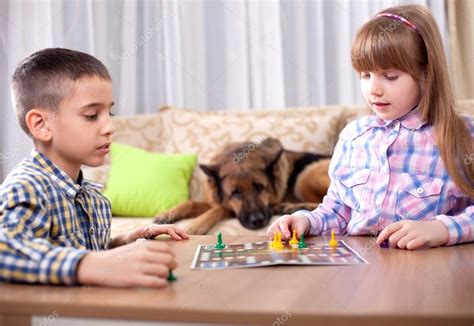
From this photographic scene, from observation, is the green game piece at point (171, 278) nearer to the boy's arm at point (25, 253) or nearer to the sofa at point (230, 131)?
the boy's arm at point (25, 253)

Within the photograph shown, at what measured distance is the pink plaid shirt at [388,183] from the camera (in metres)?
1.31

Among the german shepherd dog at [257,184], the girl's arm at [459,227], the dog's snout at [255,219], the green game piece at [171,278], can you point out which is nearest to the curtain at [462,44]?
the german shepherd dog at [257,184]

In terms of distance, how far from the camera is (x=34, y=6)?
3828 mm

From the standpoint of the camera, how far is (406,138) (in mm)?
1362

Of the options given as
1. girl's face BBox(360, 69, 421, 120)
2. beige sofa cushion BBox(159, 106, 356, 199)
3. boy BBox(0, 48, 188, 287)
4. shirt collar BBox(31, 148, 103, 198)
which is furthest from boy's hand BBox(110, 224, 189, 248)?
beige sofa cushion BBox(159, 106, 356, 199)

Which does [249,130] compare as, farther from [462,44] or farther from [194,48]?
[462,44]

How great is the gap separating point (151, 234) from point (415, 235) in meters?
0.55

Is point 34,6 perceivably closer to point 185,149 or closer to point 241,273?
point 185,149

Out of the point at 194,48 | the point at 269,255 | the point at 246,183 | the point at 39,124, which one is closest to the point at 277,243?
the point at 269,255

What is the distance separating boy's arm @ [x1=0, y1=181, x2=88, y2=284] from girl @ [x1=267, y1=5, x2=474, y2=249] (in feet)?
1.67

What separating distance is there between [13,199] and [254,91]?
298 centimetres

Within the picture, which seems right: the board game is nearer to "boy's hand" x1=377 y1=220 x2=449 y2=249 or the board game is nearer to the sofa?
"boy's hand" x1=377 y1=220 x2=449 y2=249

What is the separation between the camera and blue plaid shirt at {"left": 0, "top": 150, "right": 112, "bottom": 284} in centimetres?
85

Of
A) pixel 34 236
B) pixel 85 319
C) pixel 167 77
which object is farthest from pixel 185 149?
pixel 85 319
